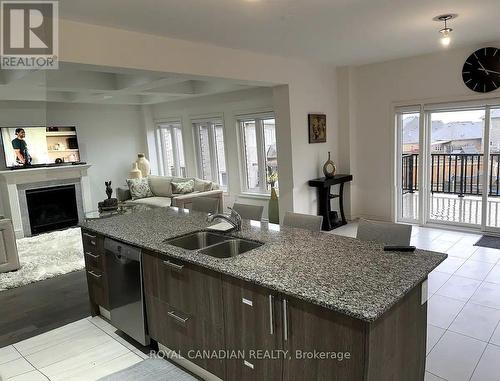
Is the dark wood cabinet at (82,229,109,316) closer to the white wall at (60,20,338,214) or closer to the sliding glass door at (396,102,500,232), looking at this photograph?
the white wall at (60,20,338,214)

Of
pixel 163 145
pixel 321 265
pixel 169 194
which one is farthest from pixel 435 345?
pixel 163 145

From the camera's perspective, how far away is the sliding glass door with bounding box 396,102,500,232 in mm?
5230

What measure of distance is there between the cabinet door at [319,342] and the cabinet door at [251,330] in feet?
0.22

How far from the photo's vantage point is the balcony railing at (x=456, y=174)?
5.34 metres

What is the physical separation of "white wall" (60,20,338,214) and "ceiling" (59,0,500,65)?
0.12m

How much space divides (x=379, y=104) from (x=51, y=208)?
6.55 m

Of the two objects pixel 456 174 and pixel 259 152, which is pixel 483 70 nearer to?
pixel 456 174

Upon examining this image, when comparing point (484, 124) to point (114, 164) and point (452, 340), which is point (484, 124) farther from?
point (114, 164)

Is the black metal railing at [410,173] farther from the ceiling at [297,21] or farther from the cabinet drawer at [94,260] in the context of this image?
the cabinet drawer at [94,260]

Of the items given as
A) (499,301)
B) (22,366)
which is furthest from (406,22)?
(22,366)

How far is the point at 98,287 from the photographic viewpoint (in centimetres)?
318

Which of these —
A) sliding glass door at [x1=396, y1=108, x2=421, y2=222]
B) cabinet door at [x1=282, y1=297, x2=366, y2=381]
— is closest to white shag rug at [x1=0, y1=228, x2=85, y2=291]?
cabinet door at [x1=282, y1=297, x2=366, y2=381]

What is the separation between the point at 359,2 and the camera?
2.96m

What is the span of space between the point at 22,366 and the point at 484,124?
6140mm
